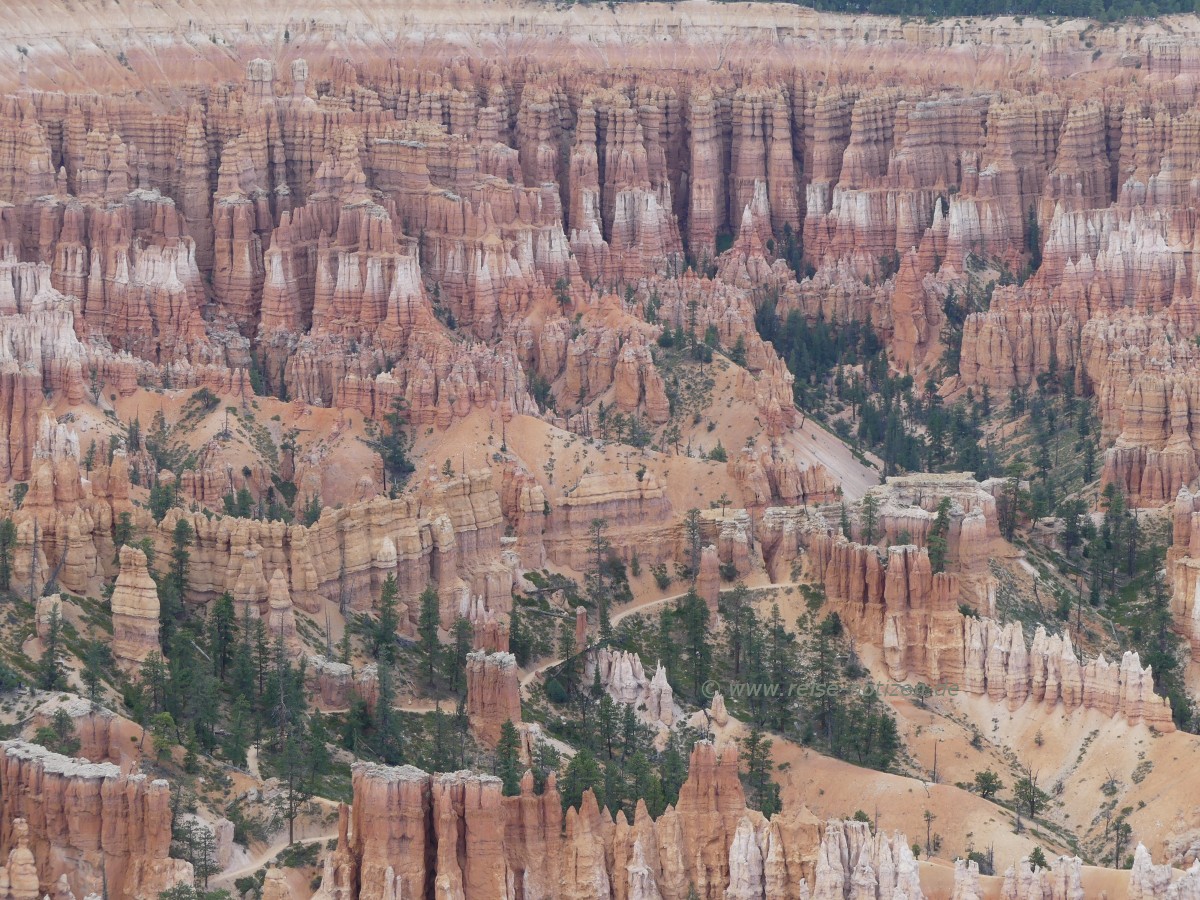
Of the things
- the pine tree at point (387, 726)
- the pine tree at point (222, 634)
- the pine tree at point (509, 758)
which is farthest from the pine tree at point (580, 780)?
the pine tree at point (222, 634)

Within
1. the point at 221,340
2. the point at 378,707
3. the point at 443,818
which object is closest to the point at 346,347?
the point at 221,340

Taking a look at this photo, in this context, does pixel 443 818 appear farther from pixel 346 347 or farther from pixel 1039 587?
pixel 346 347

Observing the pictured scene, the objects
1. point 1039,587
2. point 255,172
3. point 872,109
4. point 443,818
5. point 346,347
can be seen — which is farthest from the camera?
point 872,109

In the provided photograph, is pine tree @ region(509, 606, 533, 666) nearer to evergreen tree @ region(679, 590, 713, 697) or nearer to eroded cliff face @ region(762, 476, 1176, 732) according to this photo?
evergreen tree @ region(679, 590, 713, 697)

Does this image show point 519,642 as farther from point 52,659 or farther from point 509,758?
point 52,659

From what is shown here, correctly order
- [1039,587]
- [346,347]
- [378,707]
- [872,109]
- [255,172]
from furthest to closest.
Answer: [872,109] → [255,172] → [346,347] → [1039,587] → [378,707]

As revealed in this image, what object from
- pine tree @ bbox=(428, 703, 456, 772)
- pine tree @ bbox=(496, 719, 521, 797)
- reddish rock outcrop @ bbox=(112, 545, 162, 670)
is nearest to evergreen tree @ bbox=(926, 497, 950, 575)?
pine tree @ bbox=(496, 719, 521, 797)

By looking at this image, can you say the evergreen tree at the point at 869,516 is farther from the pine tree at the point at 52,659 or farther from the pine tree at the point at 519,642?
the pine tree at the point at 52,659
